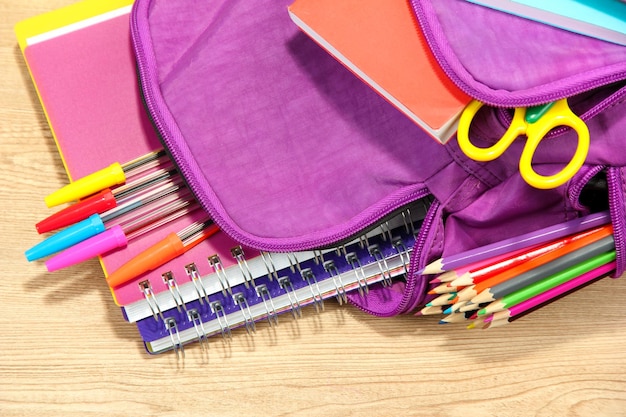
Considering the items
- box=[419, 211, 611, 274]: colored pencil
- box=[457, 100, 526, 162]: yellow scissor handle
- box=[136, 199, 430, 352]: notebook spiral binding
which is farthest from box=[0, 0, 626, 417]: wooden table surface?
box=[457, 100, 526, 162]: yellow scissor handle

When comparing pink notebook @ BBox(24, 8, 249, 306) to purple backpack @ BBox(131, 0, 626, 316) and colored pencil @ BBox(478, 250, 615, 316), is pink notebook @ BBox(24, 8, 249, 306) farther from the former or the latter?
colored pencil @ BBox(478, 250, 615, 316)

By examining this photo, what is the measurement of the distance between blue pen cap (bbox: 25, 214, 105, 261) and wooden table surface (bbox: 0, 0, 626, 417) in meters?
0.07

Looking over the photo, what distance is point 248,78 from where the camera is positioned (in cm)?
67

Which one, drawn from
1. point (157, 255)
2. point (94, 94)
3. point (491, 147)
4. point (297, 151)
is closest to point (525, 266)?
point (491, 147)

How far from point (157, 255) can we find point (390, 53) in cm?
28

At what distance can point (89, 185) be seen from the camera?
670mm

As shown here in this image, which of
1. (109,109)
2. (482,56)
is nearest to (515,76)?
(482,56)

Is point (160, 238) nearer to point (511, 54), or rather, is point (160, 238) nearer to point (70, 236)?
point (70, 236)

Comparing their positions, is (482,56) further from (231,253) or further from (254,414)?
(254,414)

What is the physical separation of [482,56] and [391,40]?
77 mm

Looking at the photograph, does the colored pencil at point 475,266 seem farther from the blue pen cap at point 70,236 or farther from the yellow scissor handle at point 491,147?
the blue pen cap at point 70,236

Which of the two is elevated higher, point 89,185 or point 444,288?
point 89,185

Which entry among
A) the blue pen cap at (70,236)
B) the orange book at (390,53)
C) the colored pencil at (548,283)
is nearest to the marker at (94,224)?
the blue pen cap at (70,236)

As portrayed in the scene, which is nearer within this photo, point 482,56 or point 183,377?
point 482,56
